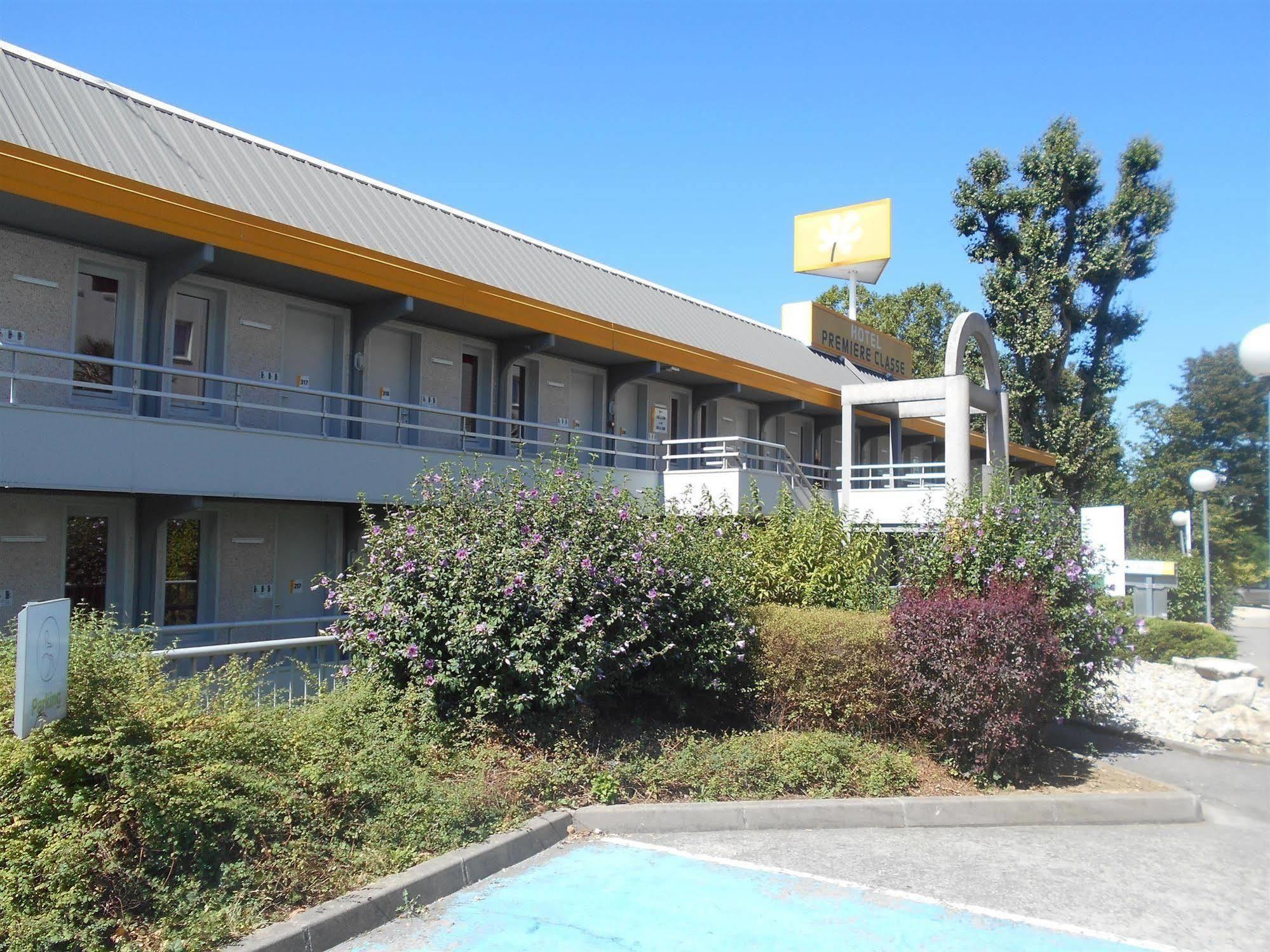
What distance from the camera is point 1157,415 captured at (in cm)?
7562

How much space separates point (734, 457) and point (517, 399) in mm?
5215

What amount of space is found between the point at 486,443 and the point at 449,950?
1331 cm

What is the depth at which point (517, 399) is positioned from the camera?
19.1 metres

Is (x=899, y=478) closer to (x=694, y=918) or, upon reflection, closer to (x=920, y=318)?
(x=694, y=918)

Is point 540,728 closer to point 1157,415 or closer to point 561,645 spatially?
point 561,645

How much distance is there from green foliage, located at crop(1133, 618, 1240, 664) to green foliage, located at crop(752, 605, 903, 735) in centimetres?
1360

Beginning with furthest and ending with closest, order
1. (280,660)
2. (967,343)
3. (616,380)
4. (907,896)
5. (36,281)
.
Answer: (967,343) → (616,380) → (36,281) → (280,660) → (907,896)

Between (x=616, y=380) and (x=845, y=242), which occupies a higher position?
(x=845, y=242)

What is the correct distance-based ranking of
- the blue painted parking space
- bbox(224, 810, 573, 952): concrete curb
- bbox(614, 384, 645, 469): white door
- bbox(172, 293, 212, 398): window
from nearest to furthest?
bbox(224, 810, 573, 952): concrete curb, the blue painted parking space, bbox(172, 293, 212, 398): window, bbox(614, 384, 645, 469): white door

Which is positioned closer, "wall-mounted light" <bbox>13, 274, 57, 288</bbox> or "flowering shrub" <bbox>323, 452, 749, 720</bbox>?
"flowering shrub" <bbox>323, 452, 749, 720</bbox>

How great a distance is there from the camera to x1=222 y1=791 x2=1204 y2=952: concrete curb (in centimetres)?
549

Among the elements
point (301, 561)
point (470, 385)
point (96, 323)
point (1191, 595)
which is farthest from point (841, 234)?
point (96, 323)

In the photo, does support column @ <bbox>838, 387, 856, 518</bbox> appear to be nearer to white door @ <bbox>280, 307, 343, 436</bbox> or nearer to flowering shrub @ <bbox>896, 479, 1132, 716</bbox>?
flowering shrub @ <bbox>896, 479, 1132, 716</bbox>

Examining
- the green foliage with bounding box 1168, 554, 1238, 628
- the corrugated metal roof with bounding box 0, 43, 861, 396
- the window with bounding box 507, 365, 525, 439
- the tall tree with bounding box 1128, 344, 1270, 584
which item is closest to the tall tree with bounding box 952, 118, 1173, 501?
the green foliage with bounding box 1168, 554, 1238, 628
